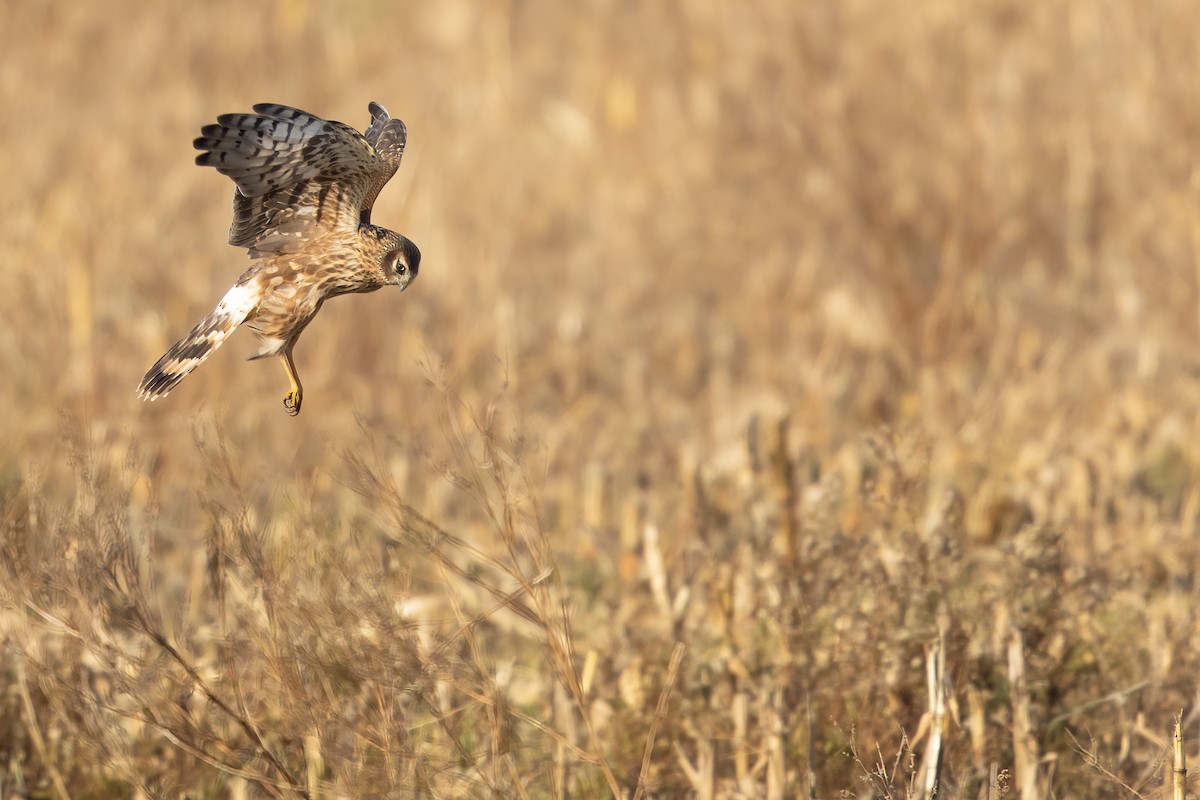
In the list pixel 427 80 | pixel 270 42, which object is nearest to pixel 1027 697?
pixel 427 80

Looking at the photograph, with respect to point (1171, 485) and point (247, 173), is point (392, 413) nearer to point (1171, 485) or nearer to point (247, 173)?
point (1171, 485)

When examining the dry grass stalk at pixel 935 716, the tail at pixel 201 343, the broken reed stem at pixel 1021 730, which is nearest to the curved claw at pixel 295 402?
the tail at pixel 201 343

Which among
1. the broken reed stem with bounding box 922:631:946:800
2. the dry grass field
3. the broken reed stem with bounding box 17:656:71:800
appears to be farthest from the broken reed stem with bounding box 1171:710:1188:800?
the broken reed stem with bounding box 17:656:71:800

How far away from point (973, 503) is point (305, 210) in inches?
143

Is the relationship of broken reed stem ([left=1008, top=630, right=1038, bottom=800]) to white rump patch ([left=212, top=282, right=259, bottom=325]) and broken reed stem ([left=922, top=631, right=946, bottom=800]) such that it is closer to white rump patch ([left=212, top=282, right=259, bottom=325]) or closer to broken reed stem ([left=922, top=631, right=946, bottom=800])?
broken reed stem ([left=922, top=631, right=946, bottom=800])

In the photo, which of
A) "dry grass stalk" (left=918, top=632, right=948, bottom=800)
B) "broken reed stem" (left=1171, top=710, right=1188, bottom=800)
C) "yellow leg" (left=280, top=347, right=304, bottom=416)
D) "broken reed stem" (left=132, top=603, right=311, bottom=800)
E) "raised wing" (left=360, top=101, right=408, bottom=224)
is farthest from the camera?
"dry grass stalk" (left=918, top=632, right=948, bottom=800)

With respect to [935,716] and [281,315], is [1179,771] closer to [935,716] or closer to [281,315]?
[935,716]

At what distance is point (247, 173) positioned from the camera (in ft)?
7.70

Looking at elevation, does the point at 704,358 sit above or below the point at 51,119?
below

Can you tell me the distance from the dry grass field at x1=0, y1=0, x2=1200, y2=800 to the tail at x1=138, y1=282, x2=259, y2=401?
0.50m

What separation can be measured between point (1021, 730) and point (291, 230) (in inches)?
85.1

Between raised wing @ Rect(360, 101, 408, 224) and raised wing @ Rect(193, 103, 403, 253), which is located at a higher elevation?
raised wing @ Rect(360, 101, 408, 224)

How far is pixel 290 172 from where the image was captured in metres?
2.39

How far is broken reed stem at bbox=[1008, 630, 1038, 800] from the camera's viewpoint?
150 inches
